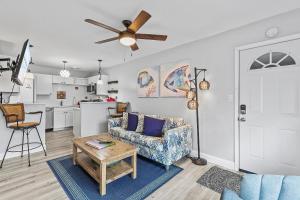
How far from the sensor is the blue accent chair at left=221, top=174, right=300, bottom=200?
89 cm

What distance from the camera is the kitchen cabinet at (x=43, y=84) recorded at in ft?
17.8

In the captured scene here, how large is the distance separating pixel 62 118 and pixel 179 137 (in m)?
4.77

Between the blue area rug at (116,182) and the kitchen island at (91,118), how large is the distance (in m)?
1.57

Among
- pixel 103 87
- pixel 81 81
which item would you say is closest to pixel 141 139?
pixel 103 87

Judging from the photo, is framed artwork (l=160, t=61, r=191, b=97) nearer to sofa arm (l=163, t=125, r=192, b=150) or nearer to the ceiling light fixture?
sofa arm (l=163, t=125, r=192, b=150)

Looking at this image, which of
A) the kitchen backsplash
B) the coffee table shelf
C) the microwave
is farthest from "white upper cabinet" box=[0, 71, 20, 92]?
the coffee table shelf

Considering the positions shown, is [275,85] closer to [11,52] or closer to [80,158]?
[80,158]

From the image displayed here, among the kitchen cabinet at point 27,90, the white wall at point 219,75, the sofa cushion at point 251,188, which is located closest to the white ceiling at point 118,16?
the white wall at point 219,75

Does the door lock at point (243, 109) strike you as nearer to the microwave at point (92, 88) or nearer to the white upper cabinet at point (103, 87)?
the white upper cabinet at point (103, 87)

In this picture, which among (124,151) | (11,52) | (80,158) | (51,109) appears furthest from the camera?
(51,109)

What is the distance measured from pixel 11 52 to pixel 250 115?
5.57 metres

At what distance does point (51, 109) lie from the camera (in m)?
5.71

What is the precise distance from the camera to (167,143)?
2562 mm

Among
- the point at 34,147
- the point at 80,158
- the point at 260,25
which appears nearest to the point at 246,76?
the point at 260,25
